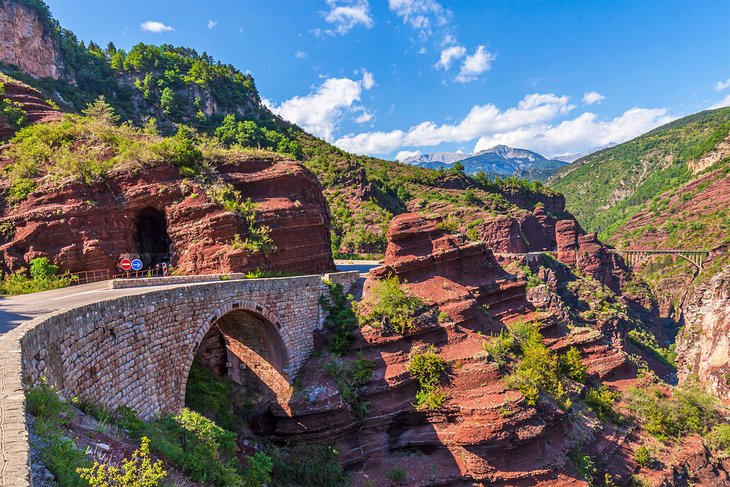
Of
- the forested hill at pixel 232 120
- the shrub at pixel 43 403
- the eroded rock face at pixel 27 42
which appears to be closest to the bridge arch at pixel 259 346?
the shrub at pixel 43 403

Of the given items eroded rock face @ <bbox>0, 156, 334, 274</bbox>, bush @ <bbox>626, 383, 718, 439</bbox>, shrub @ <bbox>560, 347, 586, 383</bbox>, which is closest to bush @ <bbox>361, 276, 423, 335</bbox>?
eroded rock face @ <bbox>0, 156, 334, 274</bbox>

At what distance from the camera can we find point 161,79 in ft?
197

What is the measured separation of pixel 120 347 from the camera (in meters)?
9.25

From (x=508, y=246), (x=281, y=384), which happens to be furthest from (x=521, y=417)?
(x=508, y=246)

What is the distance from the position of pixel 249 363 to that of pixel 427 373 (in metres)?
7.97

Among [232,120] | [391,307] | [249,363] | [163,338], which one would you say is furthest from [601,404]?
[232,120]

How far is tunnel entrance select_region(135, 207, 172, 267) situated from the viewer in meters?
19.0

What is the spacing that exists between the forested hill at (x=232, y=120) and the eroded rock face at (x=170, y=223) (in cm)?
2312

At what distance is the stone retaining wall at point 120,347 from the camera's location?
430 centimetres

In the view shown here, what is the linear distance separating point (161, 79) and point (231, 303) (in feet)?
194

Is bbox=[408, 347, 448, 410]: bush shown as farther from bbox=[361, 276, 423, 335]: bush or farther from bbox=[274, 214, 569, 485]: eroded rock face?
bbox=[361, 276, 423, 335]: bush

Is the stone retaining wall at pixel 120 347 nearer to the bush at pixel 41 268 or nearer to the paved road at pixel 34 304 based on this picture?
the paved road at pixel 34 304

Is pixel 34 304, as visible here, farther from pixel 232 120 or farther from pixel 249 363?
pixel 232 120

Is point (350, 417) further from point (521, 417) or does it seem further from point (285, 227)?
point (285, 227)
